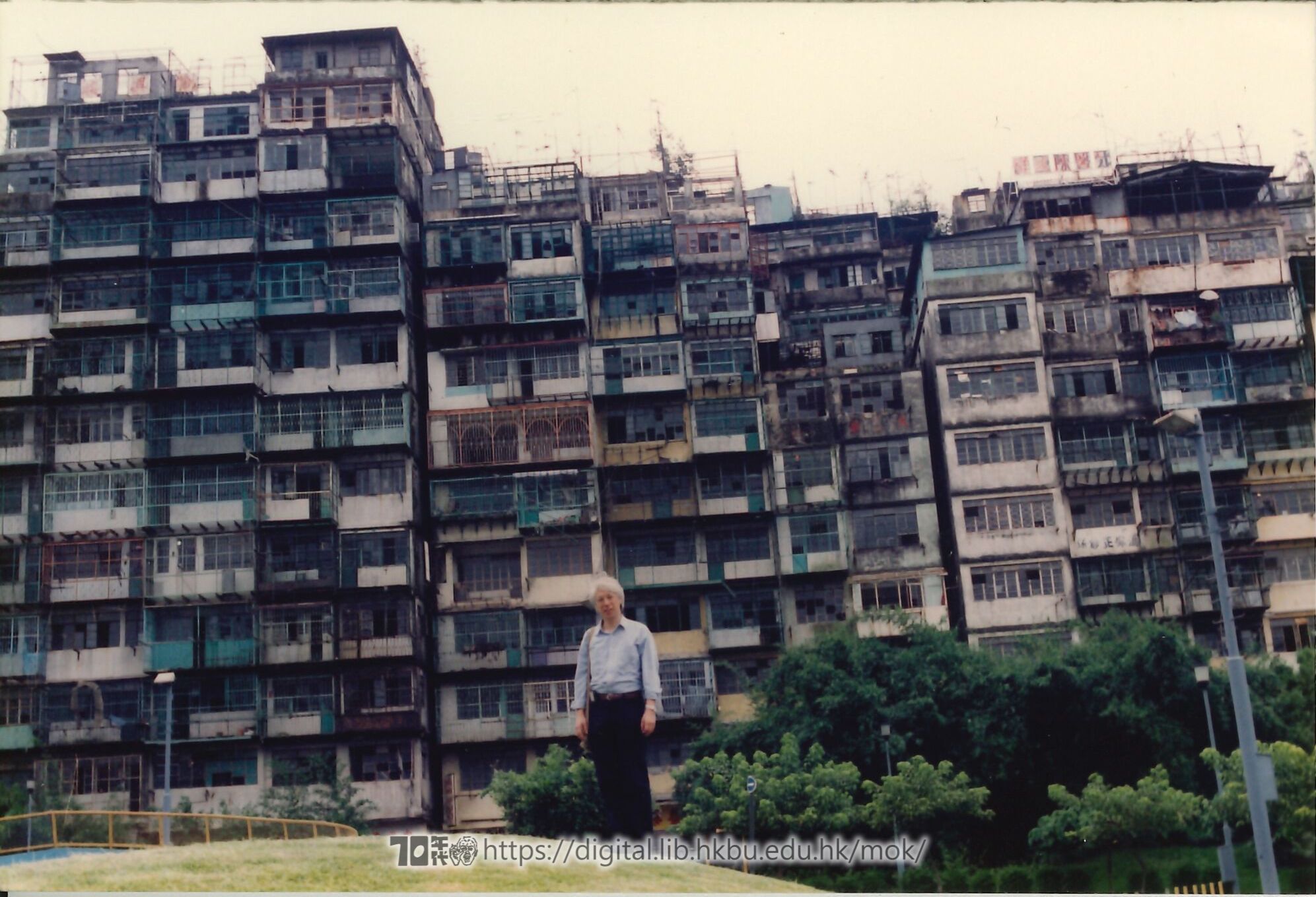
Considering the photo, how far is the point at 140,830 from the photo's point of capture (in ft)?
124

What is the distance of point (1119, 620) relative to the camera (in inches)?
1515

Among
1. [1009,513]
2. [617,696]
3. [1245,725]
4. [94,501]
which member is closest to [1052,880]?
[1245,725]

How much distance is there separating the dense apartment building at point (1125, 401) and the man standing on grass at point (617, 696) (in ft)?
→ 88.2

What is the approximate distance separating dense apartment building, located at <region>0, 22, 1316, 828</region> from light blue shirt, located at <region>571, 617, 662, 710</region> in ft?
81.4

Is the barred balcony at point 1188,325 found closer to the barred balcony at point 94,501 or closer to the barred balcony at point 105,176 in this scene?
the barred balcony at point 94,501

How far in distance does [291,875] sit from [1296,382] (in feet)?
115

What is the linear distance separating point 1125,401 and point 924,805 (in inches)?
693

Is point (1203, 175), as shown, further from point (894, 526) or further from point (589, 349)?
point (589, 349)

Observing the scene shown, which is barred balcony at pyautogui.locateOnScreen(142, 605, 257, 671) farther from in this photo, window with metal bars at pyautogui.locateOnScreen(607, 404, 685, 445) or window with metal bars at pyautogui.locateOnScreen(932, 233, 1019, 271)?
window with metal bars at pyautogui.locateOnScreen(932, 233, 1019, 271)

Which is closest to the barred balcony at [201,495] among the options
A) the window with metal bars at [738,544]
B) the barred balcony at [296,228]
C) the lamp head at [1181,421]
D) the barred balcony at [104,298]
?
the barred balcony at [104,298]

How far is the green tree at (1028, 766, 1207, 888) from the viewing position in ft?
90.9

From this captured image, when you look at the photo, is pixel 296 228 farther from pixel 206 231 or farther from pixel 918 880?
pixel 918 880

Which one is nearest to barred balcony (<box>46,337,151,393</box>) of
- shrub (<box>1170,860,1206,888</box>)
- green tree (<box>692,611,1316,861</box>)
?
green tree (<box>692,611,1316,861</box>)

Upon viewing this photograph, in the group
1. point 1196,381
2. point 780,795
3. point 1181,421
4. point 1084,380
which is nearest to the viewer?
point 1181,421
